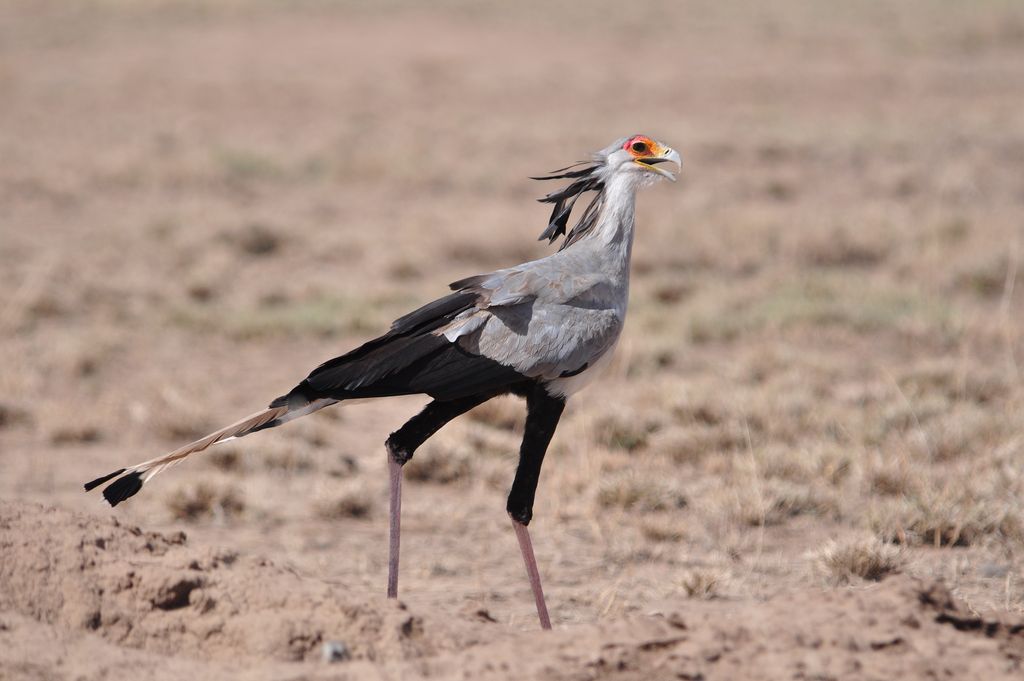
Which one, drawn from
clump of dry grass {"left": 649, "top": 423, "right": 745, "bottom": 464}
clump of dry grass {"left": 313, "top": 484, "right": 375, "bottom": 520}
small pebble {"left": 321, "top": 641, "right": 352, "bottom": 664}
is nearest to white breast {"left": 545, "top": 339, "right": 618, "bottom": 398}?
small pebble {"left": 321, "top": 641, "right": 352, "bottom": 664}

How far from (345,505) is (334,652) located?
10.6 feet

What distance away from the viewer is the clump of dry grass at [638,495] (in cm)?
696

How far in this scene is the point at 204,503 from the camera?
701cm

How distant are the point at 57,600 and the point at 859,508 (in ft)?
14.4

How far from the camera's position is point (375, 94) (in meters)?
26.9

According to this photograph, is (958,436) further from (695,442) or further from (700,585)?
(700,585)

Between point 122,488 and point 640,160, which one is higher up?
point 640,160

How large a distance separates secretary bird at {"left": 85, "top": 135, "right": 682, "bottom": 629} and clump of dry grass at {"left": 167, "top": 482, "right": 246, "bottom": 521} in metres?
2.34

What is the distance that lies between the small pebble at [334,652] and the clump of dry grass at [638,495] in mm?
3257

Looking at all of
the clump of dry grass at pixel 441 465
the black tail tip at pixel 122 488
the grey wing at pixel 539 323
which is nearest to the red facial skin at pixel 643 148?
the grey wing at pixel 539 323

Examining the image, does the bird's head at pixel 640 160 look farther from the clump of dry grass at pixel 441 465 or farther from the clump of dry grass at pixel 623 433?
the clump of dry grass at pixel 623 433

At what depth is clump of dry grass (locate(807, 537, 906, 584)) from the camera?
5508 millimetres

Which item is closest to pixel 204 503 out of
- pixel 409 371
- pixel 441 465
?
pixel 441 465

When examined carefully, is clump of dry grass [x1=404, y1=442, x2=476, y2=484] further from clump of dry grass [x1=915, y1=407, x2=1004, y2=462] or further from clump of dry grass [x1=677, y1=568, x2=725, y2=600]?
clump of dry grass [x1=915, y1=407, x2=1004, y2=462]
